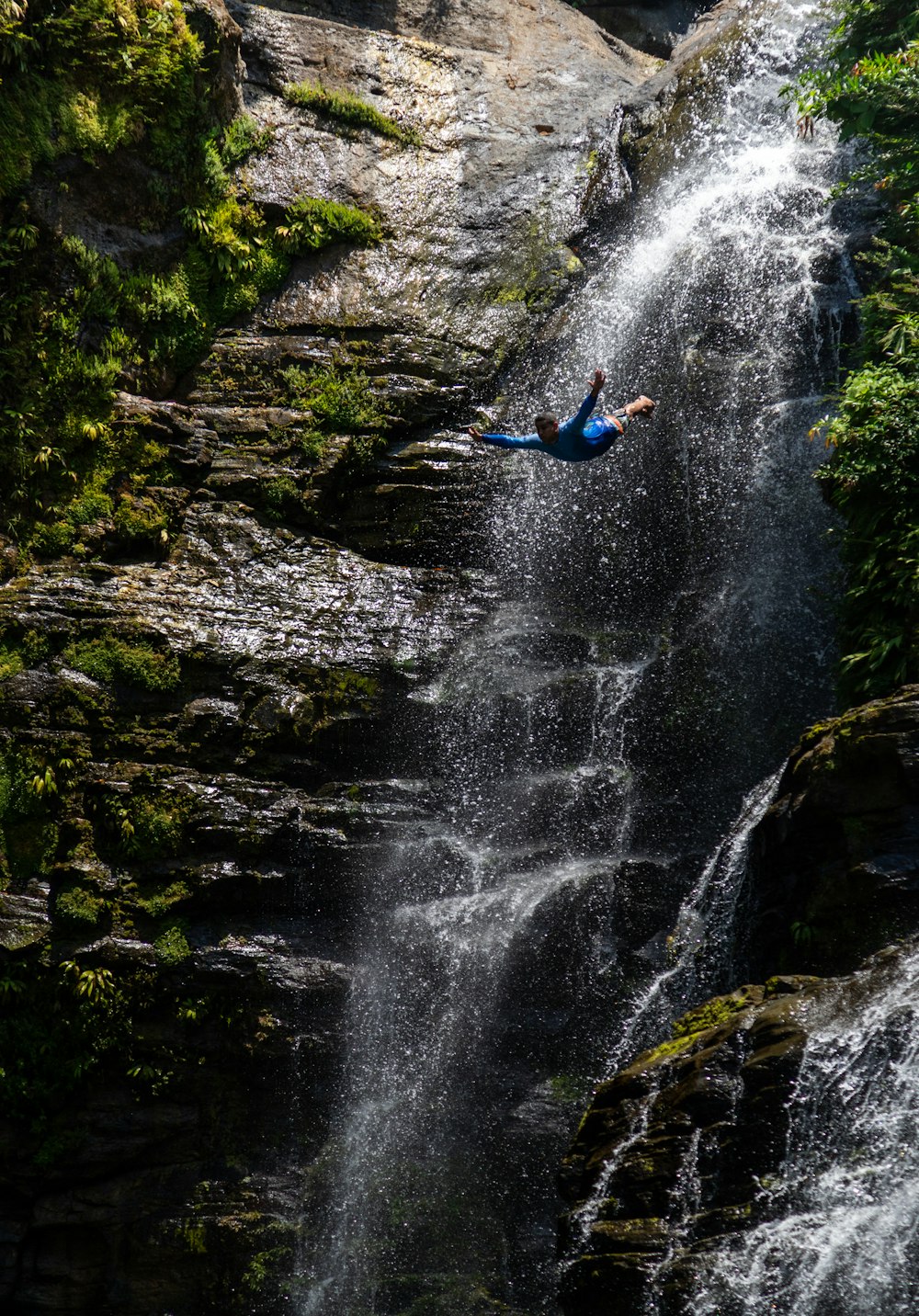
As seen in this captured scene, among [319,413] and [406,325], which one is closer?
[319,413]

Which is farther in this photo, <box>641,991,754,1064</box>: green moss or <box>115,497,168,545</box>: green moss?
<box>115,497,168,545</box>: green moss

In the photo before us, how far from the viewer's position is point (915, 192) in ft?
39.4

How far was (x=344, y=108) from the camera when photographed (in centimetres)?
1538

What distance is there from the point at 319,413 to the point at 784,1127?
9238 millimetres

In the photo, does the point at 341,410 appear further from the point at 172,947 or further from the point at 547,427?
the point at 172,947

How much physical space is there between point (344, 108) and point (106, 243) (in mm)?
4587

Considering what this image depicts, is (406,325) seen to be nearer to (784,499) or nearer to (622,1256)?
(784,499)

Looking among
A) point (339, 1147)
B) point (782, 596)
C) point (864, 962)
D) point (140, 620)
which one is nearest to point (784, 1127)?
point (864, 962)

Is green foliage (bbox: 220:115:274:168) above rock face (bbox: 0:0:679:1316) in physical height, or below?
above

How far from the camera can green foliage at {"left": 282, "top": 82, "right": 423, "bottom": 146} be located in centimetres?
1523

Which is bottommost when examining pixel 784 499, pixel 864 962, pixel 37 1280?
pixel 37 1280

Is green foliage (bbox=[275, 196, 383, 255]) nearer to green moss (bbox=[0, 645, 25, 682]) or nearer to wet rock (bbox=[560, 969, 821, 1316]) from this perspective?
green moss (bbox=[0, 645, 25, 682])

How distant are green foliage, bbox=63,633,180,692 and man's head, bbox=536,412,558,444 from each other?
13.3ft

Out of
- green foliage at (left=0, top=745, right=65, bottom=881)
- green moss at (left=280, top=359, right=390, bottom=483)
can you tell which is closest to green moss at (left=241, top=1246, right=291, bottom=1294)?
green foliage at (left=0, top=745, right=65, bottom=881)
